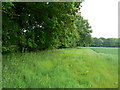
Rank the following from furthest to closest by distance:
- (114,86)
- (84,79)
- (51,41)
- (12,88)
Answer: (51,41) < (84,79) < (114,86) < (12,88)

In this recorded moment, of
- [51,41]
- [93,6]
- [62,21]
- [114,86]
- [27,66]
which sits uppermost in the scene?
[93,6]

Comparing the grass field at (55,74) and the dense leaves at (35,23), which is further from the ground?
the dense leaves at (35,23)

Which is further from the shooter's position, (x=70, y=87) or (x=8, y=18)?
(x=8, y=18)

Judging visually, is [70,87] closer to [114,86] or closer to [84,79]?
[84,79]

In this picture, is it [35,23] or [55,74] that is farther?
[35,23]

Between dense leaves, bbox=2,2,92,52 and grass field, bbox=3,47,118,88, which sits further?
dense leaves, bbox=2,2,92,52

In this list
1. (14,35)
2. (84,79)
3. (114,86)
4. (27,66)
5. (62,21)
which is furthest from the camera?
(62,21)

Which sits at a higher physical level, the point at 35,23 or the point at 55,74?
the point at 35,23

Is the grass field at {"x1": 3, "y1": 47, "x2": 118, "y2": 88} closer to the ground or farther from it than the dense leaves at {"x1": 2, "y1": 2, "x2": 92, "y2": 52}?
closer to the ground

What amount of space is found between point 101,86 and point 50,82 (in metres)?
2.14

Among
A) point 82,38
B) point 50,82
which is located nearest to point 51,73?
point 50,82

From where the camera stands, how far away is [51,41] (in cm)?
1129

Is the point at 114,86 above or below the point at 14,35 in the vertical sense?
below

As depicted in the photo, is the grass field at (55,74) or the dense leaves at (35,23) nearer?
the grass field at (55,74)
